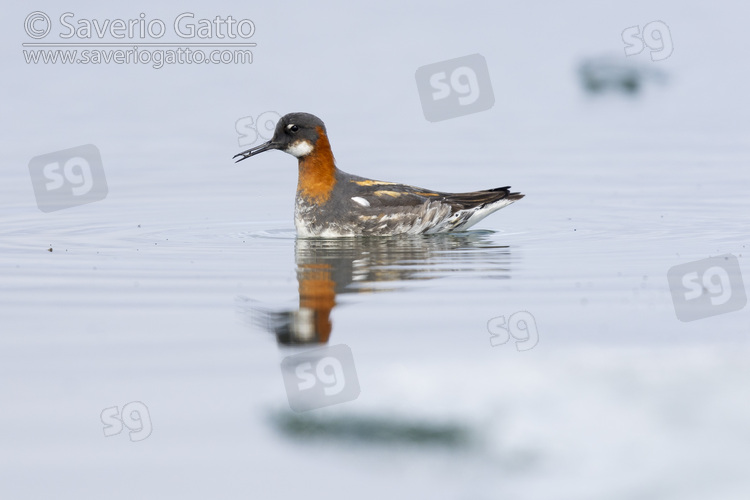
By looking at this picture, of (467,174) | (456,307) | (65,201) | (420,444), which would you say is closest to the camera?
(420,444)

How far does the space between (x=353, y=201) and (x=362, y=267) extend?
Result: 2912 millimetres

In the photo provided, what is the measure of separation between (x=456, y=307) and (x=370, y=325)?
114cm

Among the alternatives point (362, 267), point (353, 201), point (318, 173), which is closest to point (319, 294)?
point (362, 267)

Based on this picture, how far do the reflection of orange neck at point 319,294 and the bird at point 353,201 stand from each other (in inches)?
100

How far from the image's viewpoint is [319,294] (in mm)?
14289

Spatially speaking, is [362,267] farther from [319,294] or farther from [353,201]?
[353,201]

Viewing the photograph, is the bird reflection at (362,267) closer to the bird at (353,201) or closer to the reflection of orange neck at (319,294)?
the reflection of orange neck at (319,294)

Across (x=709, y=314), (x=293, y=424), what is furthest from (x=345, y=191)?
(x=293, y=424)

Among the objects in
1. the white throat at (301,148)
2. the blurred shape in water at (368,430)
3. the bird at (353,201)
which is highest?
the white throat at (301,148)

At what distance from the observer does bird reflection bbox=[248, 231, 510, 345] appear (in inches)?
513

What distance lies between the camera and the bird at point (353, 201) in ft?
61.3

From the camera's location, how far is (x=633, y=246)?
17141 mm

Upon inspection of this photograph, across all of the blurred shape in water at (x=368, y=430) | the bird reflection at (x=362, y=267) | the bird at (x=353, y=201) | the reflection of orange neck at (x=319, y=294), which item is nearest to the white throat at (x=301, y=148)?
the bird at (x=353, y=201)

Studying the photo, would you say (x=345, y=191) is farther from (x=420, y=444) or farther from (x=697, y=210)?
(x=420, y=444)
